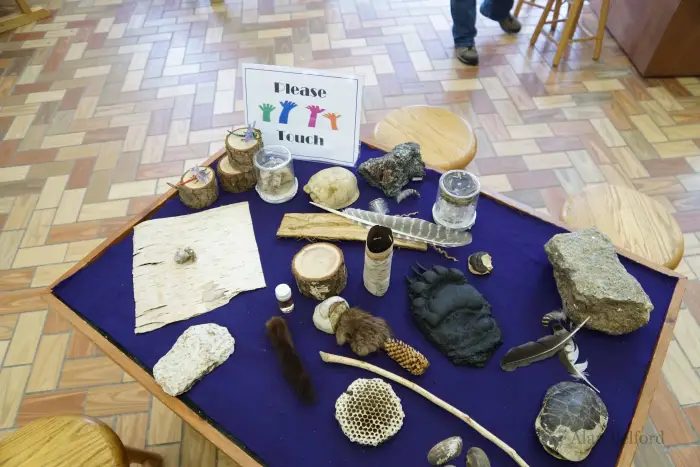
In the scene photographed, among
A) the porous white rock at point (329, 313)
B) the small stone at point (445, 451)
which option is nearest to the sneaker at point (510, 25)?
the porous white rock at point (329, 313)

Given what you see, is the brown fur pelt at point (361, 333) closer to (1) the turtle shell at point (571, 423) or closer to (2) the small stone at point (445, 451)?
(2) the small stone at point (445, 451)

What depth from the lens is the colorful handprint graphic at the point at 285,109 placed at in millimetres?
1732

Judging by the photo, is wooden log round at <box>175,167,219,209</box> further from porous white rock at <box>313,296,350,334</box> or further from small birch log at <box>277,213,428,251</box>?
porous white rock at <box>313,296,350,334</box>

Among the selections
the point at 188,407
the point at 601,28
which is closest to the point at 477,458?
the point at 188,407

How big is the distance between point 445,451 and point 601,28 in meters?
3.64

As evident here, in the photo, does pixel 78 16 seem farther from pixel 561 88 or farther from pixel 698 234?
pixel 698 234

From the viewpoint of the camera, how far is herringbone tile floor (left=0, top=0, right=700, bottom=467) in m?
2.18

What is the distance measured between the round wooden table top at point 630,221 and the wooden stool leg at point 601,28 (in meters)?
2.16

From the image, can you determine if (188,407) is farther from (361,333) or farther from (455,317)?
(455,317)

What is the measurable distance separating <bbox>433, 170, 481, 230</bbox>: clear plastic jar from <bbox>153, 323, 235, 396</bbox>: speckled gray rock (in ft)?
2.66

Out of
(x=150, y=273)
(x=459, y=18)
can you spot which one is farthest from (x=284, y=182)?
(x=459, y=18)

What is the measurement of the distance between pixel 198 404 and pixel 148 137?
2534 millimetres

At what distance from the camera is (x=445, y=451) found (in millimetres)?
1145

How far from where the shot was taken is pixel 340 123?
1.74 meters
